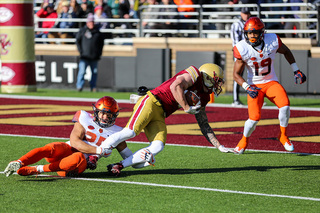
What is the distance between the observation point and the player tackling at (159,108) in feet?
22.3

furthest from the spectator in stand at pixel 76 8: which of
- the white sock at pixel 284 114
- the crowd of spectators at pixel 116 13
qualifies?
the white sock at pixel 284 114

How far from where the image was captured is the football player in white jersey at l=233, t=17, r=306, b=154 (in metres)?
8.38

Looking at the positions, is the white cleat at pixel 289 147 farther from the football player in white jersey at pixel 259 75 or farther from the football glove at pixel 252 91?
the football glove at pixel 252 91

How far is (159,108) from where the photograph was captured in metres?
7.10

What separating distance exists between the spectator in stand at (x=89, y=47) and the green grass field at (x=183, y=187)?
876 centimetres

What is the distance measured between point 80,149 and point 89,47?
10557 mm

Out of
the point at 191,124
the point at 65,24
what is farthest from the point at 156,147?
the point at 65,24

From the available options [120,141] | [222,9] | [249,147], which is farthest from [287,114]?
[222,9]

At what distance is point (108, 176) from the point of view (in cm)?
700

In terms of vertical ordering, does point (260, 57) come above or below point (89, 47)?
above

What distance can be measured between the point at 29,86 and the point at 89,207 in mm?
11899

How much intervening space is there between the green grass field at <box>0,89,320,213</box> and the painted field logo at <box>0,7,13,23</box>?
29.5 feet

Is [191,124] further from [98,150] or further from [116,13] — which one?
[116,13]

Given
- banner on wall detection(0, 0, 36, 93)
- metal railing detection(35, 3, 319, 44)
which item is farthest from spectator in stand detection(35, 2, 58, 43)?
banner on wall detection(0, 0, 36, 93)
